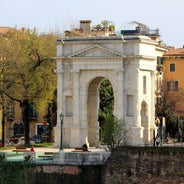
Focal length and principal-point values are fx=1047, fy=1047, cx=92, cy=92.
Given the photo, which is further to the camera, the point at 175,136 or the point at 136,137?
the point at 175,136

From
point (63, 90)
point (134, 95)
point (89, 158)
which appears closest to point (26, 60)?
point (63, 90)

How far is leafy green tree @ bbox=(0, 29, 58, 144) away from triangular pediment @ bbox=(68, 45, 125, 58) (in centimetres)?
732

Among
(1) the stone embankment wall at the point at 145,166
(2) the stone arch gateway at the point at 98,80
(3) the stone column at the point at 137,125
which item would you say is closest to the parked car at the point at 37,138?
(2) the stone arch gateway at the point at 98,80

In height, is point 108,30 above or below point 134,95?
above

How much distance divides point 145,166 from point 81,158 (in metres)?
5.32

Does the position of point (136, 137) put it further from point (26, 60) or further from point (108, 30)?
point (108, 30)

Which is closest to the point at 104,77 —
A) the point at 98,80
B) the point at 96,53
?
the point at 98,80

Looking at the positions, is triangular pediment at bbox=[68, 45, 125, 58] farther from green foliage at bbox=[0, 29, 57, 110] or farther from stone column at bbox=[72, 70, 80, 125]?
green foliage at bbox=[0, 29, 57, 110]

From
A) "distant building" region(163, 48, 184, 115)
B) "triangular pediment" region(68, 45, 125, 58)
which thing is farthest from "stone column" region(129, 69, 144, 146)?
"distant building" region(163, 48, 184, 115)

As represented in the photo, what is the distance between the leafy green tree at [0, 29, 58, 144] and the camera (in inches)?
3647

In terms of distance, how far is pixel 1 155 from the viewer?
68062mm

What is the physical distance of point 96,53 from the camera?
85875 millimetres

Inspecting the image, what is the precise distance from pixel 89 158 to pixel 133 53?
20.8m

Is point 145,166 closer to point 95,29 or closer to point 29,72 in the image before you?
point 29,72
